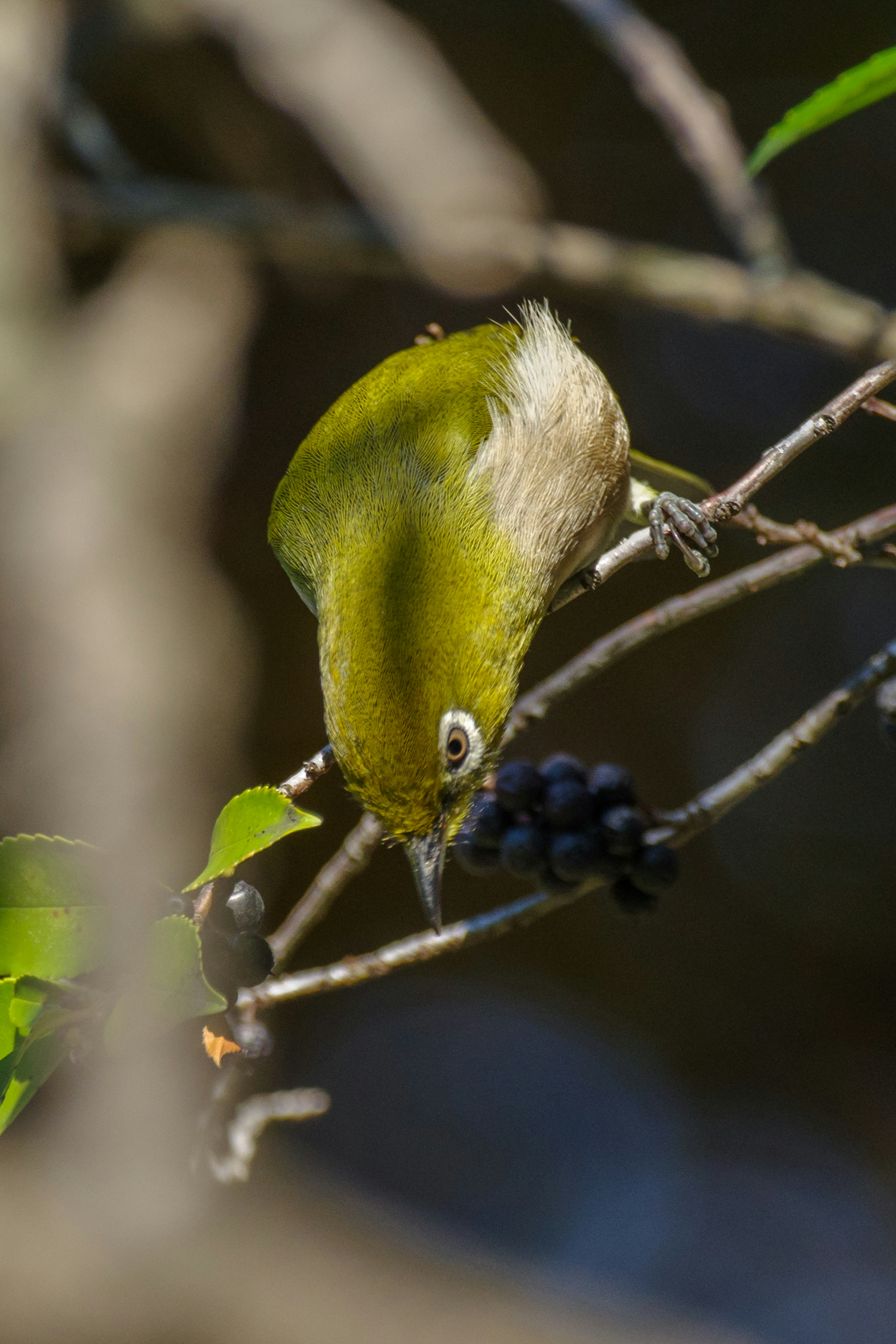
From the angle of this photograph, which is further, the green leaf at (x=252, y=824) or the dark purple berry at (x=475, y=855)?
the dark purple berry at (x=475, y=855)

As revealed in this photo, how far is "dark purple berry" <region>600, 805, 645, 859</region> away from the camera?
6.94 feet

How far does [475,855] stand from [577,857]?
0.31 meters

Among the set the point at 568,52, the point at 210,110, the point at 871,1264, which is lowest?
the point at 871,1264

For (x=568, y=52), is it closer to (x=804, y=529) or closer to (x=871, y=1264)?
(x=804, y=529)

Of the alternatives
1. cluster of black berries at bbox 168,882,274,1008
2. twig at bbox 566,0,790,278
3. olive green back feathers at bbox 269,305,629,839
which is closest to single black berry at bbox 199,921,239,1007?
A: cluster of black berries at bbox 168,882,274,1008

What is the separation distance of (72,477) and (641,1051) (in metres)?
5.74

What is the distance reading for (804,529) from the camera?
1.92m

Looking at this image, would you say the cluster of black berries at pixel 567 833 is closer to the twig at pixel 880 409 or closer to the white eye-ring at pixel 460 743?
the white eye-ring at pixel 460 743

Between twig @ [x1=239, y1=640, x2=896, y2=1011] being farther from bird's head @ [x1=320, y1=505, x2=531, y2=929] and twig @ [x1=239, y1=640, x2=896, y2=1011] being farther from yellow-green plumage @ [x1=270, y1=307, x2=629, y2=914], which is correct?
yellow-green plumage @ [x1=270, y1=307, x2=629, y2=914]


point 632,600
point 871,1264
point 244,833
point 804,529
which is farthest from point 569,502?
point 871,1264

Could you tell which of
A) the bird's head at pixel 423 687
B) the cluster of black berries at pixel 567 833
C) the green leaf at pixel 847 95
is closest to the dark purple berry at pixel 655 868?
the cluster of black berries at pixel 567 833

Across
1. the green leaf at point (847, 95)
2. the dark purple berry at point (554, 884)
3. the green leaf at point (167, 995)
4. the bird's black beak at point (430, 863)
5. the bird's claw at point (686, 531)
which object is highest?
the bird's claw at point (686, 531)

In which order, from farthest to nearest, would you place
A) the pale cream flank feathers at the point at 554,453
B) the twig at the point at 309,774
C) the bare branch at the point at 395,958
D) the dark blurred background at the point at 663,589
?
the dark blurred background at the point at 663,589
the pale cream flank feathers at the point at 554,453
the bare branch at the point at 395,958
the twig at the point at 309,774

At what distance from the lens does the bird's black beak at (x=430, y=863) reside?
204 centimetres
